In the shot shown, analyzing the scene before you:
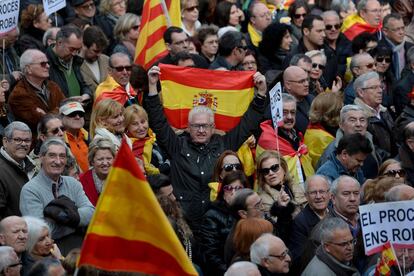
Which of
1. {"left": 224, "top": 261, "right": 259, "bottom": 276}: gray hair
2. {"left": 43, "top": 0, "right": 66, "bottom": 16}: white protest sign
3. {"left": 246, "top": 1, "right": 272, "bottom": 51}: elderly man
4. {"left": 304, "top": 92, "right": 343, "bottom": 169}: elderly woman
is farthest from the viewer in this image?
{"left": 246, "top": 1, "right": 272, "bottom": 51}: elderly man

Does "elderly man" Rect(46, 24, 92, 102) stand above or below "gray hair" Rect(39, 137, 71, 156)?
below

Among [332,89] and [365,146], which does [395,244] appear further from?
[332,89]

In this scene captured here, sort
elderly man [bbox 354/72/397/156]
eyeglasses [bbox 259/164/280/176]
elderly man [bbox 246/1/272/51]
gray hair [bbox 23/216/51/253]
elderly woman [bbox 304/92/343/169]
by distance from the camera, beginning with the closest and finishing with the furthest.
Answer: gray hair [bbox 23/216/51/253] < eyeglasses [bbox 259/164/280/176] < elderly woman [bbox 304/92/343/169] < elderly man [bbox 354/72/397/156] < elderly man [bbox 246/1/272/51]

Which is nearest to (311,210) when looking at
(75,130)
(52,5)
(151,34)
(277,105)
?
(277,105)

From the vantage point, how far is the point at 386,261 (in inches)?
506

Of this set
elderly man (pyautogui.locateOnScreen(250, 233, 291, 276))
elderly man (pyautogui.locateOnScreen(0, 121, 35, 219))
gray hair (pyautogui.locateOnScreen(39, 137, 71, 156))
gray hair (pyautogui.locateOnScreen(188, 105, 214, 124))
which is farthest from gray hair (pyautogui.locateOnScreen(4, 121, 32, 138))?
elderly man (pyautogui.locateOnScreen(250, 233, 291, 276))

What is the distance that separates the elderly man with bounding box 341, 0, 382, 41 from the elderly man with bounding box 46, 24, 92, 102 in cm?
477

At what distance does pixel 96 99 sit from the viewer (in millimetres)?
16484

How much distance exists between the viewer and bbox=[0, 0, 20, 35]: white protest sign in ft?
54.7

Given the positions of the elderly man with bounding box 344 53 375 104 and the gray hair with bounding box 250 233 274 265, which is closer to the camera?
the gray hair with bounding box 250 233 274 265

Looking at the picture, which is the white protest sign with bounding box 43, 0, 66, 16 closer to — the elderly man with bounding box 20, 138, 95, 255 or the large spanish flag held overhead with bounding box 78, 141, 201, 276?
the elderly man with bounding box 20, 138, 95, 255

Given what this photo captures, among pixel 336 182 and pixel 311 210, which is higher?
pixel 336 182

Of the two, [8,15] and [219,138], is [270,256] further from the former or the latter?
[8,15]

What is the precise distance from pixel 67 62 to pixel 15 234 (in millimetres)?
4969
